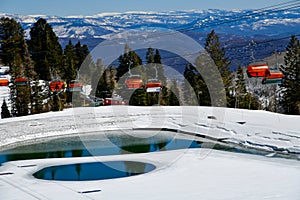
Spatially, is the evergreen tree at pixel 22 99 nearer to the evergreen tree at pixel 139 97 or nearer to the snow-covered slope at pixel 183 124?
the snow-covered slope at pixel 183 124

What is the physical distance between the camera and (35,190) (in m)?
16.0

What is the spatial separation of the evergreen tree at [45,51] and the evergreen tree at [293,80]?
72.6 feet

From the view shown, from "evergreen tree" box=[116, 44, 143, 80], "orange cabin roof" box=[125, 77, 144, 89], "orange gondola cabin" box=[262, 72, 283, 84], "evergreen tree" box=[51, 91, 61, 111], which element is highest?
"evergreen tree" box=[116, 44, 143, 80]

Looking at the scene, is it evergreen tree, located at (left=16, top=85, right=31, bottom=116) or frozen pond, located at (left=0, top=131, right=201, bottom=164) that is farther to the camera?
evergreen tree, located at (left=16, top=85, right=31, bottom=116)

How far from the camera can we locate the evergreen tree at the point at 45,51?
4897 cm

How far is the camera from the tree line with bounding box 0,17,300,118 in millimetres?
41781

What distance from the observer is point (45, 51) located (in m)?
50.0

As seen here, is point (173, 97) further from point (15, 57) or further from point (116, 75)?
point (15, 57)

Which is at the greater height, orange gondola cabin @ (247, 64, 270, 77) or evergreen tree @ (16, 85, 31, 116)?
orange gondola cabin @ (247, 64, 270, 77)

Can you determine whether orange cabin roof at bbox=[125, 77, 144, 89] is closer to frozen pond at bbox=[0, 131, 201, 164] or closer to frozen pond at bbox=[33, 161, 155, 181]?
frozen pond at bbox=[0, 131, 201, 164]

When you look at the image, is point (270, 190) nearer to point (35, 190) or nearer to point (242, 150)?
point (35, 190)

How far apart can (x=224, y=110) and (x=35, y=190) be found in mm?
20703

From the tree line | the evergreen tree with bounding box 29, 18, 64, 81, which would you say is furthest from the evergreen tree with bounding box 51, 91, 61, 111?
the evergreen tree with bounding box 29, 18, 64, 81

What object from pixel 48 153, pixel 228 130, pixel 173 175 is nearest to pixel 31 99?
pixel 48 153
